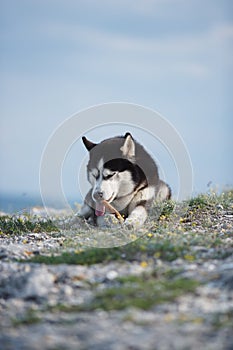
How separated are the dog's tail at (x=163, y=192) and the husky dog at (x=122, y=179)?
0.05m

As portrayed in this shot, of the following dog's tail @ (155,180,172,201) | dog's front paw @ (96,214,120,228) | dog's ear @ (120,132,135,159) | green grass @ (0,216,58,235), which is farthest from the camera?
dog's tail @ (155,180,172,201)

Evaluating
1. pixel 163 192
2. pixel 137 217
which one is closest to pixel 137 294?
pixel 137 217

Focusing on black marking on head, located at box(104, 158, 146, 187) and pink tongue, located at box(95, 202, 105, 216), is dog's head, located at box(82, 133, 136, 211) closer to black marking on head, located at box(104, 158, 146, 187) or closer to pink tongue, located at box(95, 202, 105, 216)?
black marking on head, located at box(104, 158, 146, 187)

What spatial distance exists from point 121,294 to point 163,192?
20.3ft

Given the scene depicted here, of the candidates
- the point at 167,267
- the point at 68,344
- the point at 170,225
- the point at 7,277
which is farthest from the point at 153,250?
the point at 170,225

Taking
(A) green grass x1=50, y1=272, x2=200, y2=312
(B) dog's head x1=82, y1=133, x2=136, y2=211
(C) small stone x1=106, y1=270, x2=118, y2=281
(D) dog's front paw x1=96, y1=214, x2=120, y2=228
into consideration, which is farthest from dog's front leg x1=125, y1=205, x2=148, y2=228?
(A) green grass x1=50, y1=272, x2=200, y2=312

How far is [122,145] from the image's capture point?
10.1 meters

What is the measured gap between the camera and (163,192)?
36.7 ft

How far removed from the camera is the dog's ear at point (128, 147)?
1008 centimetres

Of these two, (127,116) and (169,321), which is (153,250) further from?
(127,116)

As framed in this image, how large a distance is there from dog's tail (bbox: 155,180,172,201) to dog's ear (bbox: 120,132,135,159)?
1078 mm

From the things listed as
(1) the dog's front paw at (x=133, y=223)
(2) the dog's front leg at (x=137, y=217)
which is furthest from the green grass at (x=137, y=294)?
(2) the dog's front leg at (x=137, y=217)

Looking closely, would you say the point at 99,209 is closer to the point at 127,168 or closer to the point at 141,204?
the point at 141,204

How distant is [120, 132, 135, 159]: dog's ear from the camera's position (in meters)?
10.1
